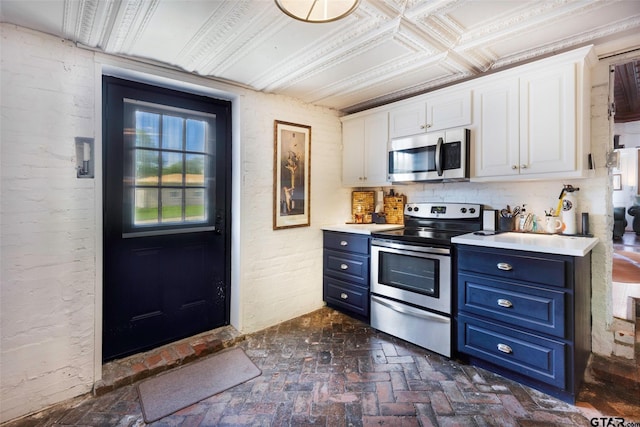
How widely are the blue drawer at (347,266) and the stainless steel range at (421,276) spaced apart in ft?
0.39

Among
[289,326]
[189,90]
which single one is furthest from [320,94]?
[289,326]

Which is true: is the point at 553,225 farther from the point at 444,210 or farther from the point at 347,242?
the point at 347,242

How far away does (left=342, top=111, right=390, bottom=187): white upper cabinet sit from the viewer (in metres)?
3.24

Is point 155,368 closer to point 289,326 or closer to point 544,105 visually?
point 289,326

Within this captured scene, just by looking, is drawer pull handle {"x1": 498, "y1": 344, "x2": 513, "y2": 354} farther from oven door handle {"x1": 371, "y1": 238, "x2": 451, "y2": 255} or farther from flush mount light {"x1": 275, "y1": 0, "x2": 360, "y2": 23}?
flush mount light {"x1": 275, "y1": 0, "x2": 360, "y2": 23}

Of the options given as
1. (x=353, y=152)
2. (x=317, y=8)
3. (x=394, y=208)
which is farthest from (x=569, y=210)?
(x=317, y=8)

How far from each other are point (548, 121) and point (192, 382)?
10.5 feet

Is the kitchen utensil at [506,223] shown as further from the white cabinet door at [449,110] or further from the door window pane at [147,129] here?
the door window pane at [147,129]

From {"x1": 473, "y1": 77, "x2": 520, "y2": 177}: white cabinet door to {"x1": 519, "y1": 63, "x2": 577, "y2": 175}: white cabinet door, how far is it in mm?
54

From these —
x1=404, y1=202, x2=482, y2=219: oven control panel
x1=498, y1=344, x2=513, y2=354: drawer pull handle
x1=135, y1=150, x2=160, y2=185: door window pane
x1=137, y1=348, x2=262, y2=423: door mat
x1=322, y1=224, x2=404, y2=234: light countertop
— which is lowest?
x1=137, y1=348, x2=262, y2=423: door mat

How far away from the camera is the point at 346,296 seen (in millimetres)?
3205

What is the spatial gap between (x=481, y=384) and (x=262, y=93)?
303 centimetres

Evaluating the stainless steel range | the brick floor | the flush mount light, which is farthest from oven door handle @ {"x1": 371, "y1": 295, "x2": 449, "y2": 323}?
the flush mount light

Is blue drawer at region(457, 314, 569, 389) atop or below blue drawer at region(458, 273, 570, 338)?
below
